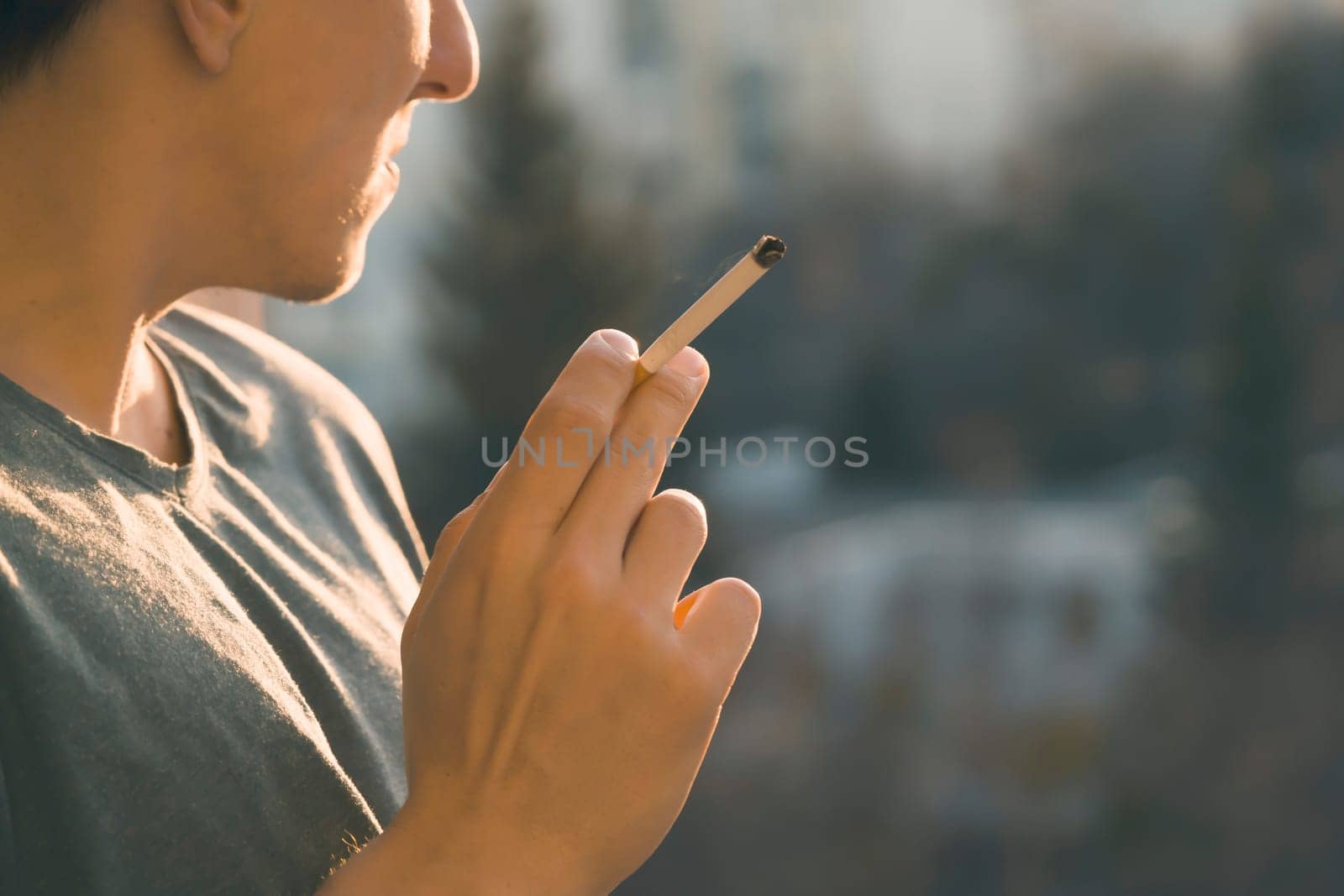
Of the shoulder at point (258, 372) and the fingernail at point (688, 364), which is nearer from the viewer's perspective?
the fingernail at point (688, 364)

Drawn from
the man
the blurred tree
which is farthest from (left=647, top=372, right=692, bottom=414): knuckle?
the blurred tree

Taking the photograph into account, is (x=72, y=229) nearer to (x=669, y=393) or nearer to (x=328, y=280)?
(x=328, y=280)

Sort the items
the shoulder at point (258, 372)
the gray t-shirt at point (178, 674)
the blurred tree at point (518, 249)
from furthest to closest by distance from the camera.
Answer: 1. the blurred tree at point (518, 249)
2. the shoulder at point (258, 372)
3. the gray t-shirt at point (178, 674)

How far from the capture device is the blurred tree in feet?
17.0

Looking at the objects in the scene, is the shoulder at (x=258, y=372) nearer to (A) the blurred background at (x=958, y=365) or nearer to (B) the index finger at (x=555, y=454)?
(B) the index finger at (x=555, y=454)

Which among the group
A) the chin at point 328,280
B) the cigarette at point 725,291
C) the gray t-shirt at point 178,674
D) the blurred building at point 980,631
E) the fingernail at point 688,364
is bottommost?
the gray t-shirt at point 178,674

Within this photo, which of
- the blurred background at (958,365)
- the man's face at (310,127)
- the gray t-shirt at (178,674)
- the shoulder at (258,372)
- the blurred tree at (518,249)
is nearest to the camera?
the gray t-shirt at (178,674)

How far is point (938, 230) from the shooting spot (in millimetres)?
5086

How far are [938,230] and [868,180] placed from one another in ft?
1.24

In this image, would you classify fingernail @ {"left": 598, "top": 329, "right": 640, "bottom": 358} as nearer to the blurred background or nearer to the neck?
the neck

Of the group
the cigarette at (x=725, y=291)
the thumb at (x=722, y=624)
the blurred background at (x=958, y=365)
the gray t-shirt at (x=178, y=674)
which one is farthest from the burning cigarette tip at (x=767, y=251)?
the blurred background at (x=958, y=365)

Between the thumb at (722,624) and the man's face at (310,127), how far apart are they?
243 mm

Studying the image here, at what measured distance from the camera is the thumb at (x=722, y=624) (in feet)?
1.55

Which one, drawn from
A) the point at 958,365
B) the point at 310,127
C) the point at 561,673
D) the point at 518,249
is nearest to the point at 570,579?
the point at 561,673
